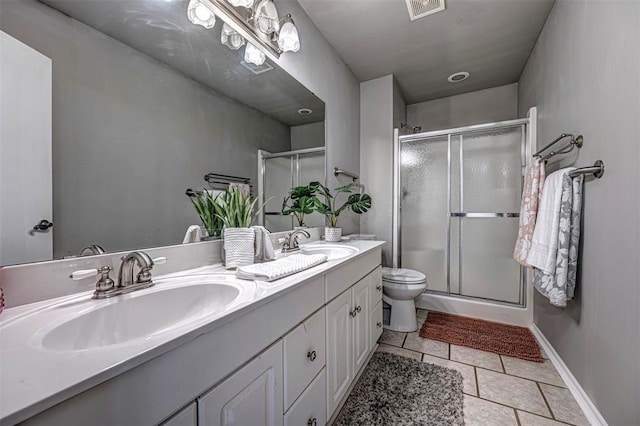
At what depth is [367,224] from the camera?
2.84 metres

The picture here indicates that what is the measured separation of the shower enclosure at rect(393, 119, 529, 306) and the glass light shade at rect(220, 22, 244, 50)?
183 centimetres

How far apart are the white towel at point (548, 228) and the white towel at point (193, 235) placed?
1.79 m

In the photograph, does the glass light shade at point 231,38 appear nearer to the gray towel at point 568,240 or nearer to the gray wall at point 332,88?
the gray wall at point 332,88

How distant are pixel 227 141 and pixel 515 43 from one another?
253 centimetres

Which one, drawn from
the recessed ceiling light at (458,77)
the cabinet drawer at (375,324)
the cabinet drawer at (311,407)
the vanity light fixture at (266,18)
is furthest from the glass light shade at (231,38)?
the recessed ceiling light at (458,77)

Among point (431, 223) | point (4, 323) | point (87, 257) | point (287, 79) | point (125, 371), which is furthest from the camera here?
point (431, 223)

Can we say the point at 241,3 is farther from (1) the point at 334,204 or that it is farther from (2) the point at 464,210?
(2) the point at 464,210

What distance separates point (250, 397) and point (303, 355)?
273mm

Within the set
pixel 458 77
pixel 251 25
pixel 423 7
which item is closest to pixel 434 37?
pixel 423 7

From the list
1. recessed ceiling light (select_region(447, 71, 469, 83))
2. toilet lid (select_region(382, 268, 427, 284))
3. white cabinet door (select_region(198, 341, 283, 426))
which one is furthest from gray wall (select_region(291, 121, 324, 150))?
recessed ceiling light (select_region(447, 71, 469, 83))

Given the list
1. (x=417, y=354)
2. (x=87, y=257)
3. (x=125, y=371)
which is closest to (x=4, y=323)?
(x=87, y=257)

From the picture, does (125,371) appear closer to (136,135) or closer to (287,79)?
(136,135)

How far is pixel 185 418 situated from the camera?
551 mm

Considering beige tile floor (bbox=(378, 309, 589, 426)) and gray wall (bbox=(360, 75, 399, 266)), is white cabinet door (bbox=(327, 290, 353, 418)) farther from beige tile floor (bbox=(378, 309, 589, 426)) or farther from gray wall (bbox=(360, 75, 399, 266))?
gray wall (bbox=(360, 75, 399, 266))
